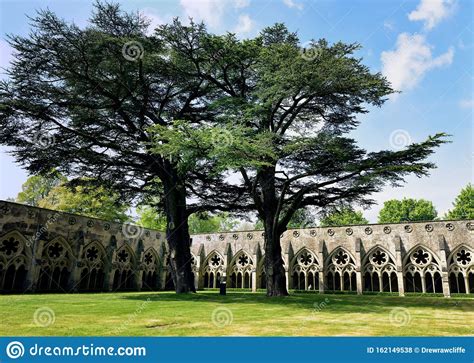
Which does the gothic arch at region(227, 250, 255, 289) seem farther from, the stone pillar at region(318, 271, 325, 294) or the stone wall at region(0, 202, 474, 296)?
the stone pillar at region(318, 271, 325, 294)

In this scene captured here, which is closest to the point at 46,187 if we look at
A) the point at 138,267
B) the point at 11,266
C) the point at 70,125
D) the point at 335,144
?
the point at 138,267

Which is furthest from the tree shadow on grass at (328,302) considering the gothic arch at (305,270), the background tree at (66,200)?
the background tree at (66,200)

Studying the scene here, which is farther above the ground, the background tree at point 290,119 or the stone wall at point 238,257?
the background tree at point 290,119

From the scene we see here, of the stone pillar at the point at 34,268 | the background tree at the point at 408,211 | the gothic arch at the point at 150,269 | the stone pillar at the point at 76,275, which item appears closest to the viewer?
the stone pillar at the point at 34,268

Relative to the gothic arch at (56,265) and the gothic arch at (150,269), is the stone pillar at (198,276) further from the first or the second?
the gothic arch at (56,265)

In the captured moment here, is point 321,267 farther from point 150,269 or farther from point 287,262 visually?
Result: point 150,269

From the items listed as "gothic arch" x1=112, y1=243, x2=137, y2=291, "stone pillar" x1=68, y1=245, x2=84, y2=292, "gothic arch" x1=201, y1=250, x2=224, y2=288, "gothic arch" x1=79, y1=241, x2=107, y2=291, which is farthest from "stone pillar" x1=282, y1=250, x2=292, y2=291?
"stone pillar" x1=68, y1=245, x2=84, y2=292

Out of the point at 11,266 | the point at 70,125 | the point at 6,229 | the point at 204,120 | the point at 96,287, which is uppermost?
the point at 204,120

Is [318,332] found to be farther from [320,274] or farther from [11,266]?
[320,274]

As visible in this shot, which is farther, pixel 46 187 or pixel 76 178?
pixel 46 187

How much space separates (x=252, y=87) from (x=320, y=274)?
48.8 ft

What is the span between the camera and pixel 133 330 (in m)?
5.70

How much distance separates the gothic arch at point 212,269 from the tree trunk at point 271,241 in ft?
45.8

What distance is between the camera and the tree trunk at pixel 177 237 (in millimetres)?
16797
